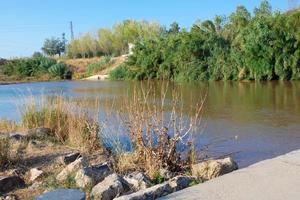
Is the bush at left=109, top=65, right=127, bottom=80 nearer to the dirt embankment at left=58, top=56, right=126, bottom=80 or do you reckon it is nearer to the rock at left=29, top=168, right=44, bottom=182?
the dirt embankment at left=58, top=56, right=126, bottom=80

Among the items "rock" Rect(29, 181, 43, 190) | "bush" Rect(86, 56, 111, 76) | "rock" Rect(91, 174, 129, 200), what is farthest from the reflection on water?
"bush" Rect(86, 56, 111, 76)

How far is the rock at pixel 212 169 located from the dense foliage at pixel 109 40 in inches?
2767

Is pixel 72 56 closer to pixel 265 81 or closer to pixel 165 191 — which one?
pixel 265 81

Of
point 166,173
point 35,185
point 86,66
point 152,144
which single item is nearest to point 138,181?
point 166,173

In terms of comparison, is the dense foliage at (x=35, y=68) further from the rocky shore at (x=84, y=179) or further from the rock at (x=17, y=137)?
the rocky shore at (x=84, y=179)

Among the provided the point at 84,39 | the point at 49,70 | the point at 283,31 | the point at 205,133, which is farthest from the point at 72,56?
the point at 205,133

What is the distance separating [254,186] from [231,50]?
3720 cm

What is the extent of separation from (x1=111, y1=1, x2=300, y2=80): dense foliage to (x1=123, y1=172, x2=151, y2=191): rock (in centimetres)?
3270

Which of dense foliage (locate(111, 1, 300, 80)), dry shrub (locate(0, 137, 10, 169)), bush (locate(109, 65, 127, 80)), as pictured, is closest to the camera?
dry shrub (locate(0, 137, 10, 169))

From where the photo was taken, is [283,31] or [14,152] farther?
[283,31]

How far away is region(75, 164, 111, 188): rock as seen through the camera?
256 inches

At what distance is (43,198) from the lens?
18.1 feet

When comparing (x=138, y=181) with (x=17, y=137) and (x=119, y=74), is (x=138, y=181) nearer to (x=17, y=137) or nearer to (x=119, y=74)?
(x=17, y=137)

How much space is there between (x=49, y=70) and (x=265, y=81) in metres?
37.9
